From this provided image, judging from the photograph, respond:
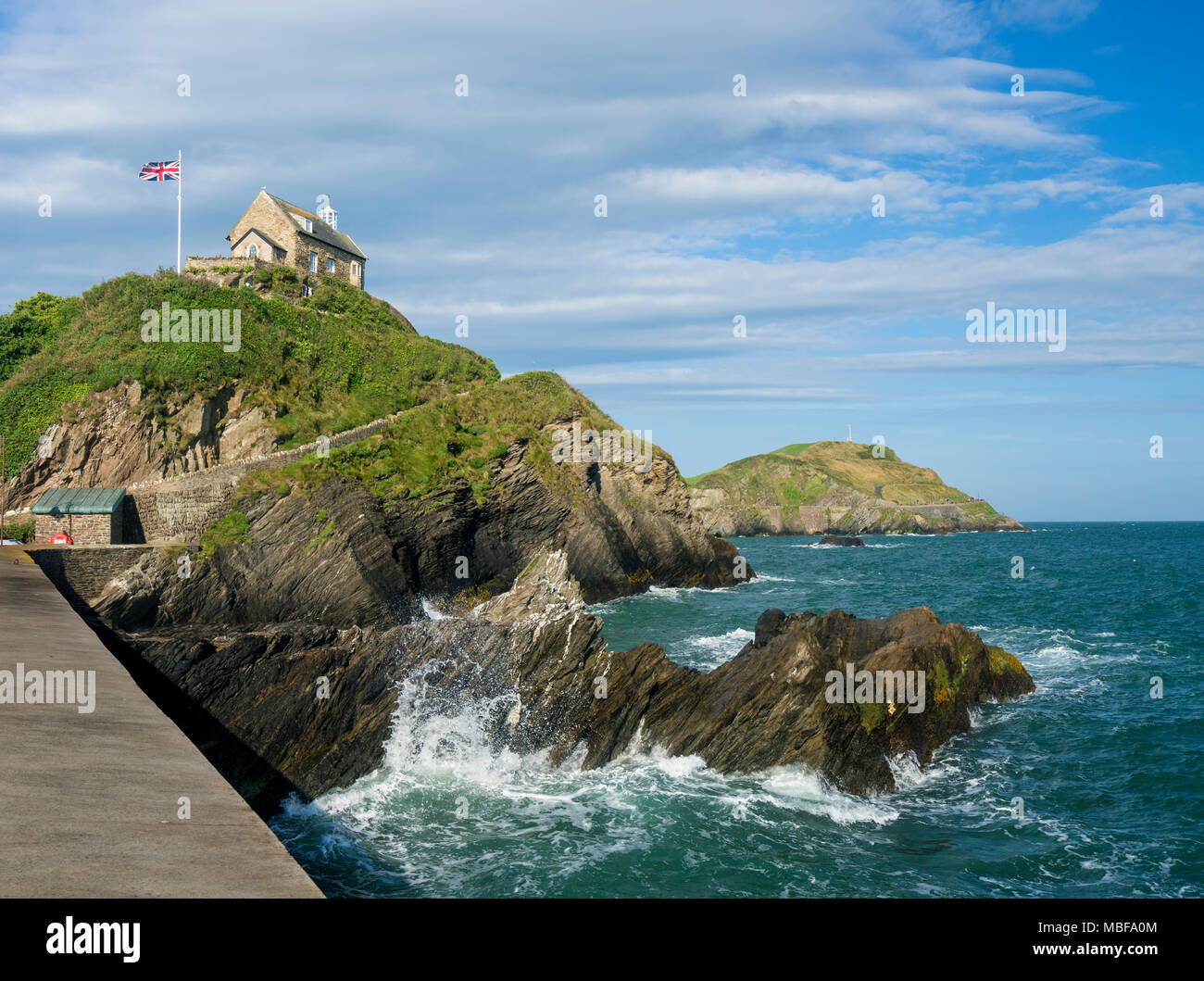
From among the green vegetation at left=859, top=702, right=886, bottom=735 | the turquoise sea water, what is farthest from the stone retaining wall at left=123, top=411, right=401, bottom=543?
the green vegetation at left=859, top=702, right=886, bottom=735

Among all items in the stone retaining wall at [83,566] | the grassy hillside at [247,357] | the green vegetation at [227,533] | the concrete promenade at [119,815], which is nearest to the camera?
the concrete promenade at [119,815]

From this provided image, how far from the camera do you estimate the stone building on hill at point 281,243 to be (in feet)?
224

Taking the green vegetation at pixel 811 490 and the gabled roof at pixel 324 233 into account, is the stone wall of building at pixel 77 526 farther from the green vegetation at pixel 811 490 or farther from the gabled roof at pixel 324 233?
the green vegetation at pixel 811 490

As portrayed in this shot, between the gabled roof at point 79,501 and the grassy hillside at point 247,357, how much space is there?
7.99m

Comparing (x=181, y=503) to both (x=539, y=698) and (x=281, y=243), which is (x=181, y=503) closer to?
(x=539, y=698)

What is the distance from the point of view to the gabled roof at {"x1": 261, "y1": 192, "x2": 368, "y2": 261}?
71688mm

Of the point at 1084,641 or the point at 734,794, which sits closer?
the point at 734,794

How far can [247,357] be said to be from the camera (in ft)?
182

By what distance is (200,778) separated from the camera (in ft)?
27.7

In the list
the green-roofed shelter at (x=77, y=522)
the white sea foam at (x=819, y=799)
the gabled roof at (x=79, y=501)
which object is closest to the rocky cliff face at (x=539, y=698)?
the white sea foam at (x=819, y=799)

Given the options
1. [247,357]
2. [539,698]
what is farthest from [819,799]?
[247,357]
